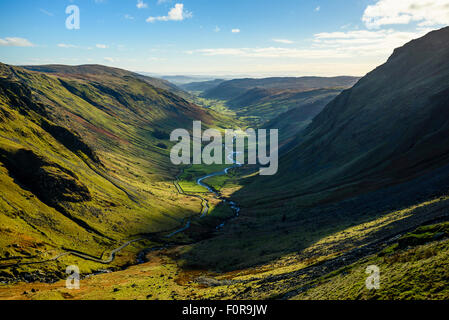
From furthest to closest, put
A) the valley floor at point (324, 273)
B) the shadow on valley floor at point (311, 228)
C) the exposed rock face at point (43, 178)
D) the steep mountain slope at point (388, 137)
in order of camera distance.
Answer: the steep mountain slope at point (388, 137)
the exposed rock face at point (43, 178)
the shadow on valley floor at point (311, 228)
the valley floor at point (324, 273)

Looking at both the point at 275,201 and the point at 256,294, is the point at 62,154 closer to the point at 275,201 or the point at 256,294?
the point at 275,201

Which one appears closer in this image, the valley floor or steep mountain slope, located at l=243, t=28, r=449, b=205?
the valley floor

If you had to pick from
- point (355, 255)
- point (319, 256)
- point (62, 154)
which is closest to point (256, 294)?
point (355, 255)

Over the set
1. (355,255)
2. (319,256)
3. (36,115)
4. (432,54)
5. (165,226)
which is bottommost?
(165,226)

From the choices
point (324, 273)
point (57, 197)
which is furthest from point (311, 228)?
point (57, 197)

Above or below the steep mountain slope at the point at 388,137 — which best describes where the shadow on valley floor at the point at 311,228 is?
below

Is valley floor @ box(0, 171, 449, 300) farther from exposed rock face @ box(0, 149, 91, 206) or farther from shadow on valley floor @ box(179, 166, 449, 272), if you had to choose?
exposed rock face @ box(0, 149, 91, 206)

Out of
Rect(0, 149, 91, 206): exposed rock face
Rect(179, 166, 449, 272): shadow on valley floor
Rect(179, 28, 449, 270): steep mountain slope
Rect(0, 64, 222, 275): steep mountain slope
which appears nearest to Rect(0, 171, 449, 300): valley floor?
Rect(179, 166, 449, 272): shadow on valley floor

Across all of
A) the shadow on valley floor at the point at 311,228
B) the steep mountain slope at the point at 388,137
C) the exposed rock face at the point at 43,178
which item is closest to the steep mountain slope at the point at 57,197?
the exposed rock face at the point at 43,178

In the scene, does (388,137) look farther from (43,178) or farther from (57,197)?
(43,178)

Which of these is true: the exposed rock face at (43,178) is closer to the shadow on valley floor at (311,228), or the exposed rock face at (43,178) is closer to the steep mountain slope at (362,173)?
the shadow on valley floor at (311,228)

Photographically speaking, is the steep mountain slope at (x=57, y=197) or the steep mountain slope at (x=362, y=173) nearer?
the steep mountain slope at (x=57, y=197)
